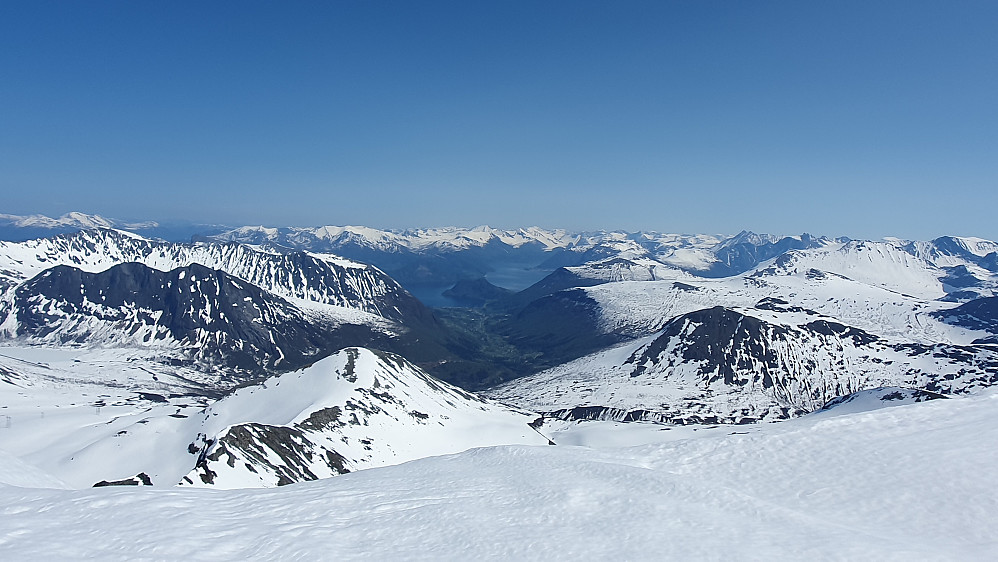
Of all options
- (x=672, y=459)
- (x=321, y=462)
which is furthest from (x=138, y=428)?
(x=672, y=459)

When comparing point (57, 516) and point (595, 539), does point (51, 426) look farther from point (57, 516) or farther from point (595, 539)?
point (595, 539)

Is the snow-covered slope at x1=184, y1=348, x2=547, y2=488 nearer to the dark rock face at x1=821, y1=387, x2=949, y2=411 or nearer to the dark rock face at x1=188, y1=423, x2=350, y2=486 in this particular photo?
the dark rock face at x1=188, y1=423, x2=350, y2=486

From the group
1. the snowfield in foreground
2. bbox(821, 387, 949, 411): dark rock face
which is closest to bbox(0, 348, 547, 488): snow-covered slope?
the snowfield in foreground

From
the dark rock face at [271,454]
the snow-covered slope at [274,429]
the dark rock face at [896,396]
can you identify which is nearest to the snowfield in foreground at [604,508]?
the dark rock face at [271,454]

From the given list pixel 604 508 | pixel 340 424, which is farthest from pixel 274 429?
pixel 604 508

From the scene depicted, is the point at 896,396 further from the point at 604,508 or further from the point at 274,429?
the point at 274,429

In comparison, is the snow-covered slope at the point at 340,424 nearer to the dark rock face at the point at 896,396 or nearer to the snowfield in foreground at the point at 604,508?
the snowfield in foreground at the point at 604,508
